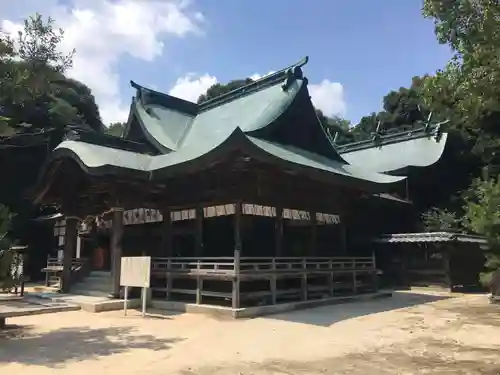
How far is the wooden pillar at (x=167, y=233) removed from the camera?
57.7ft

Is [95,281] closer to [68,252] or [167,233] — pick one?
[68,252]

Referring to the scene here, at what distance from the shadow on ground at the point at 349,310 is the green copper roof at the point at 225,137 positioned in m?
4.84

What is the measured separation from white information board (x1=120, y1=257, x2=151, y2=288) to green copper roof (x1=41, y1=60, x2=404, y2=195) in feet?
10.8

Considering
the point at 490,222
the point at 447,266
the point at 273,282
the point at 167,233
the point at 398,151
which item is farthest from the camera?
the point at 398,151

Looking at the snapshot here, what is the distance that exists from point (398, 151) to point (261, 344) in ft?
89.5

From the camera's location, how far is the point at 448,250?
2311 cm

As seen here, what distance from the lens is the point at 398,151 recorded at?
33938 millimetres

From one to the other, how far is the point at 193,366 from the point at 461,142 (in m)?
30.6

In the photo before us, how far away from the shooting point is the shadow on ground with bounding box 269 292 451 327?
13172 mm

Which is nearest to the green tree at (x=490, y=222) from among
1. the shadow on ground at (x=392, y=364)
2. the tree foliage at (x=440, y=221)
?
the tree foliage at (x=440, y=221)

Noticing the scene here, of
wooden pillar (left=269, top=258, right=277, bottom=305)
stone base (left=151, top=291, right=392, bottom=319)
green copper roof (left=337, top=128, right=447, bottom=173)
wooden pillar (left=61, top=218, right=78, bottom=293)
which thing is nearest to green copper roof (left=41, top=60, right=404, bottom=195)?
wooden pillar (left=269, top=258, right=277, bottom=305)

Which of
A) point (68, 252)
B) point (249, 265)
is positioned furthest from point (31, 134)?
point (249, 265)

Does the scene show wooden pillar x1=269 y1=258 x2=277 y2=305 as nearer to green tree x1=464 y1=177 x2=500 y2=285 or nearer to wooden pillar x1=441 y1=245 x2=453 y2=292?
green tree x1=464 y1=177 x2=500 y2=285

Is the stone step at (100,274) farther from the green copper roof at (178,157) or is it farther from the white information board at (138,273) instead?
the green copper roof at (178,157)
